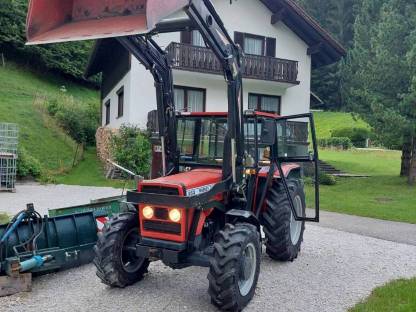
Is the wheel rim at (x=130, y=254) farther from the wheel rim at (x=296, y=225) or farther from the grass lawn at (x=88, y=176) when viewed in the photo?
the grass lawn at (x=88, y=176)

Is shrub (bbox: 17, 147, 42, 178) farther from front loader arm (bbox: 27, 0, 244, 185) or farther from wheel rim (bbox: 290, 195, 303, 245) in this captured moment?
wheel rim (bbox: 290, 195, 303, 245)

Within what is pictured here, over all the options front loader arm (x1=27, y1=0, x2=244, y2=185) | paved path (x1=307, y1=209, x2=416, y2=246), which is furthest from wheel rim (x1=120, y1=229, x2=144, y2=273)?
paved path (x1=307, y1=209, x2=416, y2=246)

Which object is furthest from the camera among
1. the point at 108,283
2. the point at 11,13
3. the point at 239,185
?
the point at 11,13

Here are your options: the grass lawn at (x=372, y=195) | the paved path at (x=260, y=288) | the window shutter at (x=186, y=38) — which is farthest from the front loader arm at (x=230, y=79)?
the window shutter at (x=186, y=38)

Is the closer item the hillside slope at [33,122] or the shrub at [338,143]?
the hillside slope at [33,122]

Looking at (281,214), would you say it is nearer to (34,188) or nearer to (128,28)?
(128,28)

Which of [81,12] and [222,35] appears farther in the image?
[222,35]

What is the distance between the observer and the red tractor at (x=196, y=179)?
15.0 ft

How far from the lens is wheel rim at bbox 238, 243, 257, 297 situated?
504 centimetres

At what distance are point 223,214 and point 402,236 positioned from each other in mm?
5579

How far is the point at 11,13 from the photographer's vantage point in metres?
39.7

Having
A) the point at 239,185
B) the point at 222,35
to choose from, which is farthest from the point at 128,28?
the point at 239,185

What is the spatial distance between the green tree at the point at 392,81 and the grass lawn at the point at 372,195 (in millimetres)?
1698

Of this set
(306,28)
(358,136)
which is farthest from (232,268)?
(358,136)
